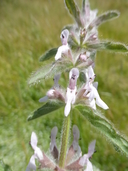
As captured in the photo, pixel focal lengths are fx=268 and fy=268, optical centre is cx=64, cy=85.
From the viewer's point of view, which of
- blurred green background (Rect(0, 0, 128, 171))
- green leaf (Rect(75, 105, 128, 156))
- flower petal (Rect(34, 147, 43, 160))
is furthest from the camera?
blurred green background (Rect(0, 0, 128, 171))

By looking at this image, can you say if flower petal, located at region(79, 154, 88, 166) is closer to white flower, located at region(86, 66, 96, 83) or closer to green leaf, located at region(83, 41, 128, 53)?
white flower, located at region(86, 66, 96, 83)

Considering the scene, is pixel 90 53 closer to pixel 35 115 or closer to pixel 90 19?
pixel 90 19

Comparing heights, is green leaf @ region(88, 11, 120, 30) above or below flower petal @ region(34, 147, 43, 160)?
above

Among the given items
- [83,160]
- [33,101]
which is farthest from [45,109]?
[33,101]

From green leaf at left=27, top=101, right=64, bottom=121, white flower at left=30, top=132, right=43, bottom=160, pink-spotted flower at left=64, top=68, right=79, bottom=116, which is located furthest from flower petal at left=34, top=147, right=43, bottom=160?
pink-spotted flower at left=64, top=68, right=79, bottom=116

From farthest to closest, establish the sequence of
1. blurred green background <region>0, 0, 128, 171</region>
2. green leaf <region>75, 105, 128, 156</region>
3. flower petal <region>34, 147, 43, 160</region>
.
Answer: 1. blurred green background <region>0, 0, 128, 171</region>
2. flower petal <region>34, 147, 43, 160</region>
3. green leaf <region>75, 105, 128, 156</region>

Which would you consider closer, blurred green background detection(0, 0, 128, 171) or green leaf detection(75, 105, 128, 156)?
green leaf detection(75, 105, 128, 156)

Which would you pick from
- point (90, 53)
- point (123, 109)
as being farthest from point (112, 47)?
point (123, 109)

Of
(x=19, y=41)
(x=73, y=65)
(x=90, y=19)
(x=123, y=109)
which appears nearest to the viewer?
(x=73, y=65)
